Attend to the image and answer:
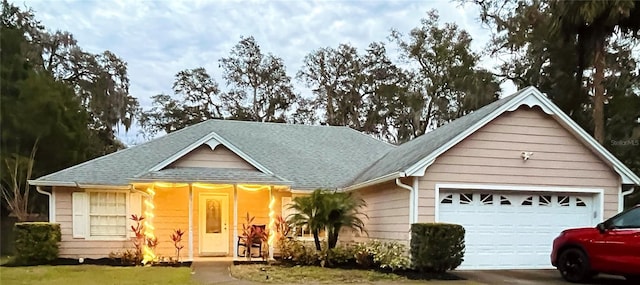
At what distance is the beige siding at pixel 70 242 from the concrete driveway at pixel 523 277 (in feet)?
30.9

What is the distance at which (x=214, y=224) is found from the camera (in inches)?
673

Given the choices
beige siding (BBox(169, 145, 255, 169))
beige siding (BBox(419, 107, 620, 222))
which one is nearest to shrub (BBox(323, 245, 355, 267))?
beige siding (BBox(419, 107, 620, 222))

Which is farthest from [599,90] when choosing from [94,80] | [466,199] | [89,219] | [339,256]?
[94,80]

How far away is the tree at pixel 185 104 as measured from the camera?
3503cm

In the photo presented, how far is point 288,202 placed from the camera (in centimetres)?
1714

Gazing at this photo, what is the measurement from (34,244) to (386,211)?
9092 mm

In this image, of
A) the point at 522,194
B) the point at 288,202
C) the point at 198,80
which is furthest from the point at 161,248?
the point at 198,80

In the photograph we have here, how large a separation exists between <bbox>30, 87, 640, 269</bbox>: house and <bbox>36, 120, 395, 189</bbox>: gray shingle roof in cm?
8

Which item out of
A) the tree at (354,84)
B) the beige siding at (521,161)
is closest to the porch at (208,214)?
the beige siding at (521,161)

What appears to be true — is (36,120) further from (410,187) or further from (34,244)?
(410,187)

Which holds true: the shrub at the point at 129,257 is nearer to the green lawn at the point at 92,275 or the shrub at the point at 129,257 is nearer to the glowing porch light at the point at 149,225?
the glowing porch light at the point at 149,225

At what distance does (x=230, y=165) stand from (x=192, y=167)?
3.51ft

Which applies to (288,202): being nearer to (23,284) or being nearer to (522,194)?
(522,194)

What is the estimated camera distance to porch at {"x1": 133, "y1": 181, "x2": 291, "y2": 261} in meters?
15.9
